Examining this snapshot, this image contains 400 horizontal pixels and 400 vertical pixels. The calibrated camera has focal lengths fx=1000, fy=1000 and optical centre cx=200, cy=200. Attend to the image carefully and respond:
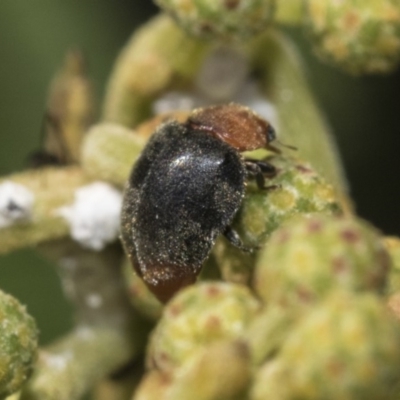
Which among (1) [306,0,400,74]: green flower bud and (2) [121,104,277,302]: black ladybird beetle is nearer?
(2) [121,104,277,302]: black ladybird beetle

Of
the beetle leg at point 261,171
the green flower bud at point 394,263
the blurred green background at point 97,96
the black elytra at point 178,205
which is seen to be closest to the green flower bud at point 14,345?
the black elytra at point 178,205

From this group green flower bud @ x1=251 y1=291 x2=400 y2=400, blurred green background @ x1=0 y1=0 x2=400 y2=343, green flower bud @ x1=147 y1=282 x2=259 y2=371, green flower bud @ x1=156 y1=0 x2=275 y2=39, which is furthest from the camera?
blurred green background @ x1=0 y1=0 x2=400 y2=343

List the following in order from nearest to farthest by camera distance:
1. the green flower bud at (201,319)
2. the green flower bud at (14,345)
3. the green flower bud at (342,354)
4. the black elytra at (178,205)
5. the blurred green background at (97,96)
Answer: the green flower bud at (342,354)
the green flower bud at (201,319)
the green flower bud at (14,345)
the black elytra at (178,205)
the blurred green background at (97,96)

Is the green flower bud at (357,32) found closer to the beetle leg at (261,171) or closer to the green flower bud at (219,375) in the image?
the beetle leg at (261,171)

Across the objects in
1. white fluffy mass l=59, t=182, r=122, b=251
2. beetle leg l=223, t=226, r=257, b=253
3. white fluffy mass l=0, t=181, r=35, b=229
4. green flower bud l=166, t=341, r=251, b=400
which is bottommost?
green flower bud l=166, t=341, r=251, b=400

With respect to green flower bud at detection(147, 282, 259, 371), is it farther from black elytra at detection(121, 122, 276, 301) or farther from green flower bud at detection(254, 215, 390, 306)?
black elytra at detection(121, 122, 276, 301)

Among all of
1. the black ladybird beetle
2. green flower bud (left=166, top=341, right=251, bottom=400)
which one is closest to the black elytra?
the black ladybird beetle
